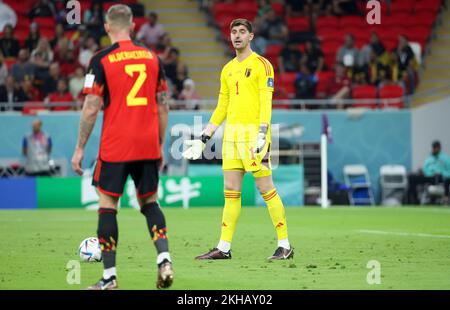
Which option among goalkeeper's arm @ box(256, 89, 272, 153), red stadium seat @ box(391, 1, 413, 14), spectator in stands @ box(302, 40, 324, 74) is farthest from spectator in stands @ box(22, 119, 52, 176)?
goalkeeper's arm @ box(256, 89, 272, 153)

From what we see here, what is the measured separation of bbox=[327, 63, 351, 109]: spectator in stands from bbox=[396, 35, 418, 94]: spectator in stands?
5.43 feet

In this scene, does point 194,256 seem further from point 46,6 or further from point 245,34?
point 46,6

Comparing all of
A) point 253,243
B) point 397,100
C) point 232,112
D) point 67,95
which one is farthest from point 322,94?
point 232,112

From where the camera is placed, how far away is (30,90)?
2494 centimetres

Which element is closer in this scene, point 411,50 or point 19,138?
point 19,138

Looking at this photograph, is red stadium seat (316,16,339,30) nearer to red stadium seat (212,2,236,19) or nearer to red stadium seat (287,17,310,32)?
red stadium seat (287,17,310,32)

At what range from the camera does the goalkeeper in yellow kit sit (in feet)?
35.5

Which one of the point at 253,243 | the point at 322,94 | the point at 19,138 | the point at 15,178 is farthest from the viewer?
the point at 322,94

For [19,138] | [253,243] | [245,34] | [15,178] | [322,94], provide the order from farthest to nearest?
[322,94], [19,138], [15,178], [253,243], [245,34]

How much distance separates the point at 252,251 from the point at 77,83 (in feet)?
46.2

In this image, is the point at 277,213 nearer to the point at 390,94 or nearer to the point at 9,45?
the point at 390,94

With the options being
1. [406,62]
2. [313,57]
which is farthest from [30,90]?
[406,62]

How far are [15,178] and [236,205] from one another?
40.5 ft

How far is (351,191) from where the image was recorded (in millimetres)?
25234
